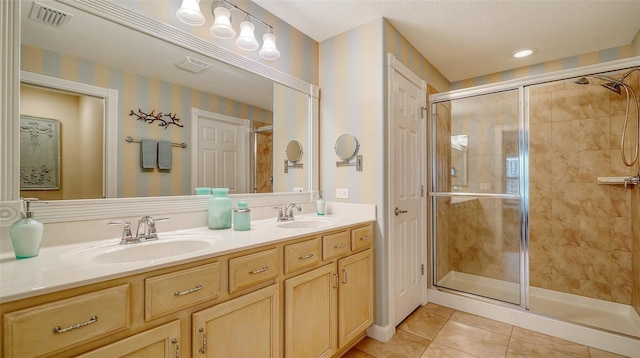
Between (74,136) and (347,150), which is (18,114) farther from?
(347,150)

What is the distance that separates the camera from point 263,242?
1311 mm

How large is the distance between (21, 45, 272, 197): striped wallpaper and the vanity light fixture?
0.38m

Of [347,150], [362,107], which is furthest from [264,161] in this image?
[362,107]

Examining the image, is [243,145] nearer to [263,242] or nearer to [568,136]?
[263,242]

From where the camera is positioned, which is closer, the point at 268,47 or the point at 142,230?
the point at 142,230

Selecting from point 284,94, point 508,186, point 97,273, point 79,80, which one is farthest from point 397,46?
point 97,273

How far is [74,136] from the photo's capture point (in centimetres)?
127

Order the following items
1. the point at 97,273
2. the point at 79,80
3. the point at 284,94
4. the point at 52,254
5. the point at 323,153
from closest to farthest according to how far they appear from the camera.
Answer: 1. the point at 97,273
2. the point at 52,254
3. the point at 79,80
4. the point at 284,94
5. the point at 323,153

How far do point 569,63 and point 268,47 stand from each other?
119 inches

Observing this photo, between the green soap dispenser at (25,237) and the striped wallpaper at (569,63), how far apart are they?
4.02 metres

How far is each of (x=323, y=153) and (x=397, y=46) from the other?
109 cm

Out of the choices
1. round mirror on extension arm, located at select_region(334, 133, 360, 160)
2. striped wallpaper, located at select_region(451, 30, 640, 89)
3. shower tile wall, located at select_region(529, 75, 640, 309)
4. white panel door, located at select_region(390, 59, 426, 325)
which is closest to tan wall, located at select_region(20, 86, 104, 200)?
round mirror on extension arm, located at select_region(334, 133, 360, 160)

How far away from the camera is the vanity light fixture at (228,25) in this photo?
1514 mm

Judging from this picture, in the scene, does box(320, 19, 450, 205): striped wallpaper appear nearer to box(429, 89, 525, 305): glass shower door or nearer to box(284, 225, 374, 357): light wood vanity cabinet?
box(284, 225, 374, 357): light wood vanity cabinet
